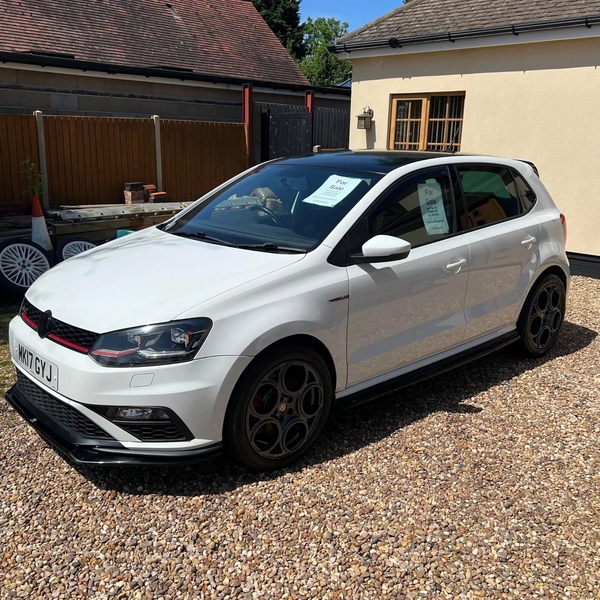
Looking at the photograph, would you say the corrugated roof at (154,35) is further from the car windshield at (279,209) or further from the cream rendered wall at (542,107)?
Result: the car windshield at (279,209)

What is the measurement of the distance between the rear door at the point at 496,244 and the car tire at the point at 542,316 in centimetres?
18

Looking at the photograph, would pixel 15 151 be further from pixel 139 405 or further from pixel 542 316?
pixel 542 316

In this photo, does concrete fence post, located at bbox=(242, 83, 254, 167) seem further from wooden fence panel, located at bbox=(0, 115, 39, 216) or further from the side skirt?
the side skirt

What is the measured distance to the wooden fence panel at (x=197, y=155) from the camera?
38.5 feet

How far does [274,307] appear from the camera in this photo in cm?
336

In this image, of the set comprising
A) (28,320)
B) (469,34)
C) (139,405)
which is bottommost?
(139,405)

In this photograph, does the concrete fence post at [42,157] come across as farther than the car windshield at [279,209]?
Yes

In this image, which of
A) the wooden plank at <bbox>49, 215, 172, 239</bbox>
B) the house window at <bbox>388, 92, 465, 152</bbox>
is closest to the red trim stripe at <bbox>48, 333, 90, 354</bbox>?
the wooden plank at <bbox>49, 215, 172, 239</bbox>

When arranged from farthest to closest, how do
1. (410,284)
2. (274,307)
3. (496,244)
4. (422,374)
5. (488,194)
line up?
(488,194), (496,244), (422,374), (410,284), (274,307)

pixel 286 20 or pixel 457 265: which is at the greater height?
pixel 286 20

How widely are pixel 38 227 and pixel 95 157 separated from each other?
3.42 meters

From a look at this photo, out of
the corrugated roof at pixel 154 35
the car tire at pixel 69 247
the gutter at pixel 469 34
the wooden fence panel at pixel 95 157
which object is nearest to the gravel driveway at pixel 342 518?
the car tire at pixel 69 247

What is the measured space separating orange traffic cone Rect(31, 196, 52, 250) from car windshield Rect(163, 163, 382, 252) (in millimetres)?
3527

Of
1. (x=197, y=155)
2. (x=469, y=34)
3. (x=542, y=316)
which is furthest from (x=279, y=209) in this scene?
(x=197, y=155)
